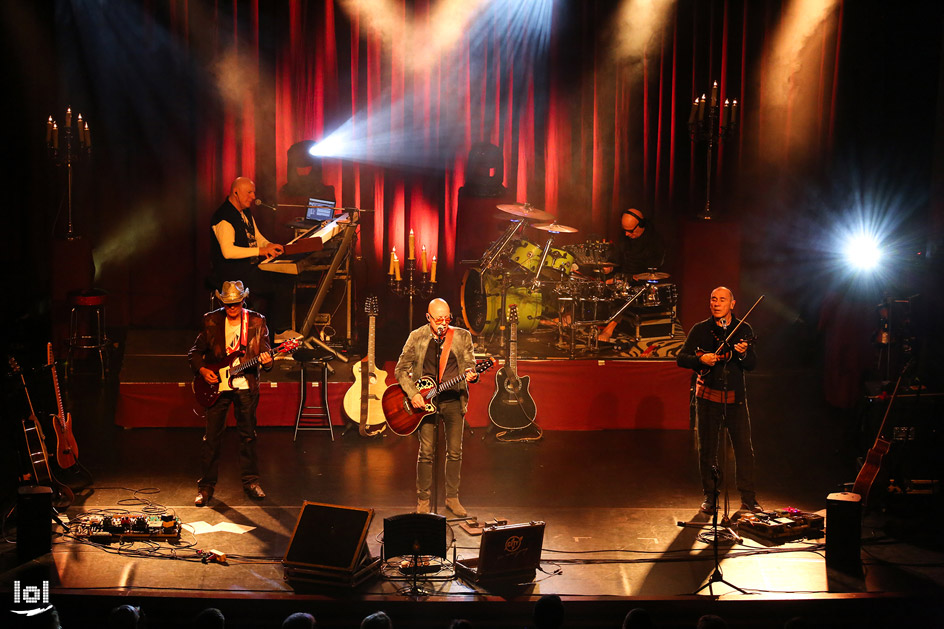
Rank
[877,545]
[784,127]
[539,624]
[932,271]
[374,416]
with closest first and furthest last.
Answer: [539,624], [877,545], [374,416], [932,271], [784,127]

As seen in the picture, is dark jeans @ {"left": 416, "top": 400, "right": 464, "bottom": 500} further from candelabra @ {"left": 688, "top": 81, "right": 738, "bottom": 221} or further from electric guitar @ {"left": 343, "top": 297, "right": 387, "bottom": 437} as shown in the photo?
candelabra @ {"left": 688, "top": 81, "right": 738, "bottom": 221}

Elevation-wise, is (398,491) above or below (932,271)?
below

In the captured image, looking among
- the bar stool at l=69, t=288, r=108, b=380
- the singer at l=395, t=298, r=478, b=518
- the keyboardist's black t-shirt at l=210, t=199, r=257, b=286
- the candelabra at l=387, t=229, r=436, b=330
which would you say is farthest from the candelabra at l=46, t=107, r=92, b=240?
the singer at l=395, t=298, r=478, b=518

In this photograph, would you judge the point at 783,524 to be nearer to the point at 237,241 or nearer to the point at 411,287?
the point at 411,287

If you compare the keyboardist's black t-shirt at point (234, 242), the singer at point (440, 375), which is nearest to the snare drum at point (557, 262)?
the keyboardist's black t-shirt at point (234, 242)

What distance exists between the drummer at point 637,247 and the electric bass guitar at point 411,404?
4259 millimetres

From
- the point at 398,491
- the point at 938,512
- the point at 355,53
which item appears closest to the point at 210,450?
the point at 398,491

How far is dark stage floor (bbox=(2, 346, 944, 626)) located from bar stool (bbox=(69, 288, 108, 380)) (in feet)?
1.60

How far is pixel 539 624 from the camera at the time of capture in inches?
179

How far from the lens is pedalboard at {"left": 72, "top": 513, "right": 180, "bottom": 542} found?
654cm

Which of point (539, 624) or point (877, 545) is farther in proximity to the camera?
point (877, 545)

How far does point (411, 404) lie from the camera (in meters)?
6.95

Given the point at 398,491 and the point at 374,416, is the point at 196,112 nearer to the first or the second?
the point at 374,416

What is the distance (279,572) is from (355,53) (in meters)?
7.94
